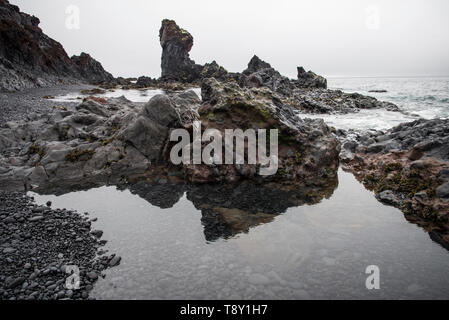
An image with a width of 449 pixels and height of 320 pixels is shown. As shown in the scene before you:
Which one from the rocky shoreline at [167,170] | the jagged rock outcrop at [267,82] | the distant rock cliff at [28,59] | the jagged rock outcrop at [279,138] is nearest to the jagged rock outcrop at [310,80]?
the jagged rock outcrop at [267,82]

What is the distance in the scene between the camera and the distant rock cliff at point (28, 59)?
57.3 metres

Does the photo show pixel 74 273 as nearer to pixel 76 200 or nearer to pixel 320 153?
pixel 76 200

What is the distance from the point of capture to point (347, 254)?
8656 mm

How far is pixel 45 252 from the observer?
28.2 ft

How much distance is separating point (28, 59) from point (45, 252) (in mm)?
90684

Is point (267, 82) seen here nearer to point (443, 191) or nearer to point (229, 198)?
point (229, 198)

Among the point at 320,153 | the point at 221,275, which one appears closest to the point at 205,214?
the point at 221,275

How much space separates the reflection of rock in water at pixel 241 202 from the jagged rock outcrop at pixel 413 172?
2759 mm

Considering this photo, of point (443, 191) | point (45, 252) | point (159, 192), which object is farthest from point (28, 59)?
point (443, 191)

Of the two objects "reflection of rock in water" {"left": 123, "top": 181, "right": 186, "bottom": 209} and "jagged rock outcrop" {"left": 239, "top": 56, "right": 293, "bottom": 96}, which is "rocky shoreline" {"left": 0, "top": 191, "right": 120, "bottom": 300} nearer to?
"reflection of rock in water" {"left": 123, "top": 181, "right": 186, "bottom": 209}

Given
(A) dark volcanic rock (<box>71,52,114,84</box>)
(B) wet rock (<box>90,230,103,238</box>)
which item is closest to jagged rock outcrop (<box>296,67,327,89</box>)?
(A) dark volcanic rock (<box>71,52,114,84</box>)

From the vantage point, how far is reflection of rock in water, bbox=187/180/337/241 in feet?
34.4

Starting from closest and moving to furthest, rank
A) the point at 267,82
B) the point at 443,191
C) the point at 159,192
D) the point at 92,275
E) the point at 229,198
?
1. the point at 92,275
2. the point at 443,191
3. the point at 229,198
4. the point at 159,192
5. the point at 267,82
